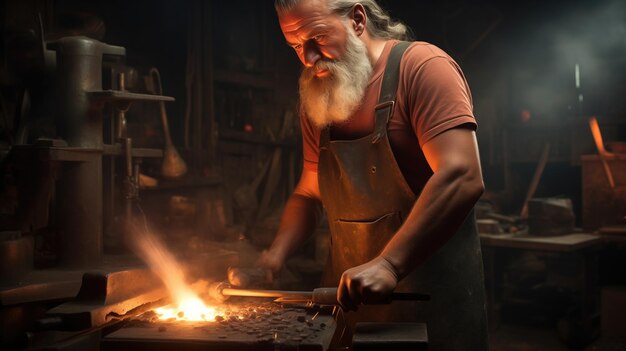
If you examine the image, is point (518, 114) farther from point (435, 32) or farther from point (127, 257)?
point (127, 257)

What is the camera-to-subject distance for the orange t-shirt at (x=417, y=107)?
8.12 ft

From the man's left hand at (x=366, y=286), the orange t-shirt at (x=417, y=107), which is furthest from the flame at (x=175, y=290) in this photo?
the orange t-shirt at (x=417, y=107)

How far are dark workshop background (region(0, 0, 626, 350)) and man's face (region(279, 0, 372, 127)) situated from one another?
14.0 ft

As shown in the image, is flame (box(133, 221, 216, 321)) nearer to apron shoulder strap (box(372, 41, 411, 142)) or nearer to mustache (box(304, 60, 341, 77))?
apron shoulder strap (box(372, 41, 411, 142))

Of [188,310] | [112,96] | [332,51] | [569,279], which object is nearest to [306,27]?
[332,51]

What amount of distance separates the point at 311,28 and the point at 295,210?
0.86 m

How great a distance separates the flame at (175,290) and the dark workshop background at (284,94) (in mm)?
3391

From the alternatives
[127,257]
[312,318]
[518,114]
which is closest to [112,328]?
[312,318]

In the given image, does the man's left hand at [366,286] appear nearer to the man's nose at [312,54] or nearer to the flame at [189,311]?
the flame at [189,311]

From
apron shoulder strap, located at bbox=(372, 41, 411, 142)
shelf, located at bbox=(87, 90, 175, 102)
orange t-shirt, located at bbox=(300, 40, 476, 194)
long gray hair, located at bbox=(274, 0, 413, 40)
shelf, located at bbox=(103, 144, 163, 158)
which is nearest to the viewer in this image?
orange t-shirt, located at bbox=(300, 40, 476, 194)

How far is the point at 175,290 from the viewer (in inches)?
116

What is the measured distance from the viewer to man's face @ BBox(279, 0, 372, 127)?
278cm

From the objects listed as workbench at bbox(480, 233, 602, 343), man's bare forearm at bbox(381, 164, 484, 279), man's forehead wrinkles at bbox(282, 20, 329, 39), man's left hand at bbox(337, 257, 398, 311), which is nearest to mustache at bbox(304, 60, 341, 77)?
man's forehead wrinkles at bbox(282, 20, 329, 39)

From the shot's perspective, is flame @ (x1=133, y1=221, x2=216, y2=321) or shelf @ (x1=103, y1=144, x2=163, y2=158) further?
shelf @ (x1=103, y1=144, x2=163, y2=158)
